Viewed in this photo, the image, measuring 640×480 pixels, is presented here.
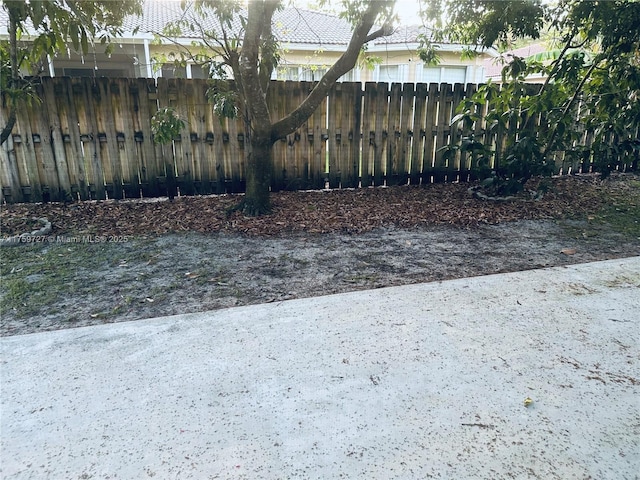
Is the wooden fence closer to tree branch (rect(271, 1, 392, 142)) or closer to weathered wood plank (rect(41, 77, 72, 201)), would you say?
weathered wood plank (rect(41, 77, 72, 201))

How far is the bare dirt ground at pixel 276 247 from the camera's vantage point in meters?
3.28

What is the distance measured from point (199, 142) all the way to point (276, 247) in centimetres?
223

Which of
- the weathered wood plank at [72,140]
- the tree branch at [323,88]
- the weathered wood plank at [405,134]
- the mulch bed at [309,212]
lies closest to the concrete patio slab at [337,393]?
the mulch bed at [309,212]

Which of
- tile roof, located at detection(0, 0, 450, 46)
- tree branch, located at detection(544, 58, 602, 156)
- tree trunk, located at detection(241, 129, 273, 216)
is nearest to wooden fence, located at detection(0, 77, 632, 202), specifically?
tree trunk, located at detection(241, 129, 273, 216)

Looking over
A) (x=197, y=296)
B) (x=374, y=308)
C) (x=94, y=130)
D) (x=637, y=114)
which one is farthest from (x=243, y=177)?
(x=637, y=114)

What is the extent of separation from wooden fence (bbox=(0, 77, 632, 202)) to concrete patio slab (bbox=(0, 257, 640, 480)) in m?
3.26

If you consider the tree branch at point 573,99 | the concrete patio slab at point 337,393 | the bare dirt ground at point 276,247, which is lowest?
the concrete patio slab at point 337,393

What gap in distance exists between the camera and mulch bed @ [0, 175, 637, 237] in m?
4.86

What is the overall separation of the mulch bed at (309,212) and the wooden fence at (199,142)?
9.1 inches

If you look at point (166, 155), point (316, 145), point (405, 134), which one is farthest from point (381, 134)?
point (166, 155)

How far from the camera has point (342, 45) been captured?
13148mm

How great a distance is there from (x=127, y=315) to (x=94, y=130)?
3.34 metres

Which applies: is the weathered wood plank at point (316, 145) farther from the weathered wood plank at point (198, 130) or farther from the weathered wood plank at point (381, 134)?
the weathered wood plank at point (198, 130)

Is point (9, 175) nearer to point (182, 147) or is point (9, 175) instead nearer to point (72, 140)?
point (72, 140)
